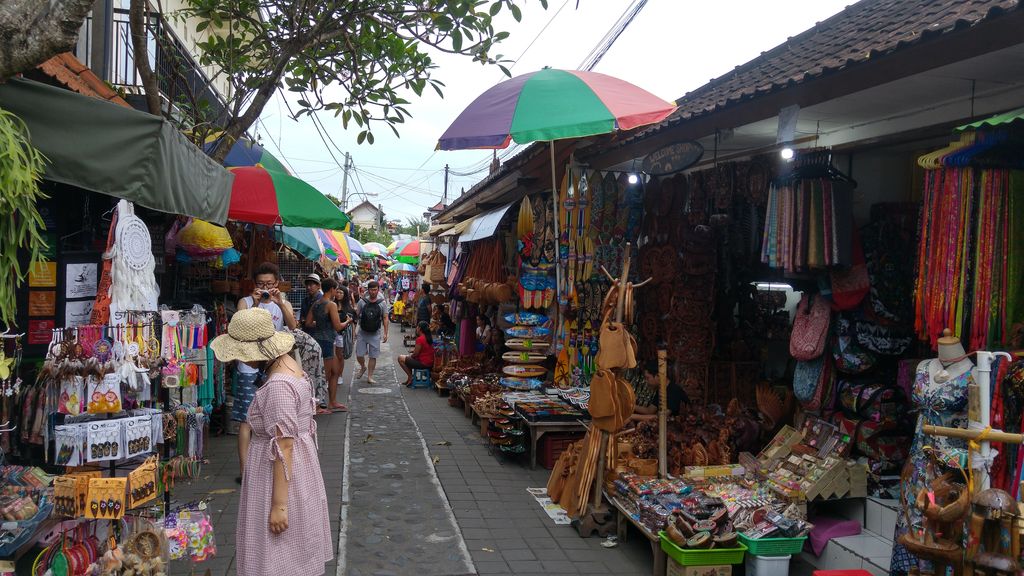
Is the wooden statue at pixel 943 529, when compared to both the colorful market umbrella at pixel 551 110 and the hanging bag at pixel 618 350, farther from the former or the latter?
the colorful market umbrella at pixel 551 110

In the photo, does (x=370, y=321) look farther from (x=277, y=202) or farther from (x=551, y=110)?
(x=551, y=110)

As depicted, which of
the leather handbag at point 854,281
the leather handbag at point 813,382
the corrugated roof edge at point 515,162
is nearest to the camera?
the leather handbag at point 854,281

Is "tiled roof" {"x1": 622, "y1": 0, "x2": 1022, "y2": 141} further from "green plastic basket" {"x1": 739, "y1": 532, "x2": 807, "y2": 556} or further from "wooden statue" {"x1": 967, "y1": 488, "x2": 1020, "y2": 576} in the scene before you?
"green plastic basket" {"x1": 739, "y1": 532, "x2": 807, "y2": 556}

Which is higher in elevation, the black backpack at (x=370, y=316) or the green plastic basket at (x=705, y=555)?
the black backpack at (x=370, y=316)

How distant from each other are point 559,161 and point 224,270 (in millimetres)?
4470

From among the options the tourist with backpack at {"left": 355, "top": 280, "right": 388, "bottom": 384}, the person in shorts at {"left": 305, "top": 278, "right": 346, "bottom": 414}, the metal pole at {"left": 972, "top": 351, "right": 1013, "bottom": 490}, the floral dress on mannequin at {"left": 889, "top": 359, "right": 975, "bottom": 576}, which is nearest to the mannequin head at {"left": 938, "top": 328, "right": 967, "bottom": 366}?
the floral dress on mannequin at {"left": 889, "top": 359, "right": 975, "bottom": 576}

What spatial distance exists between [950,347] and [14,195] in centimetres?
460

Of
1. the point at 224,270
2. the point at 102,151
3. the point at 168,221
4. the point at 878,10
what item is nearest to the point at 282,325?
the point at 168,221

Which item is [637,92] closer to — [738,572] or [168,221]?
[738,572]

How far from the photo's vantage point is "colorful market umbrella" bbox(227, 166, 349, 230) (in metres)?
6.80

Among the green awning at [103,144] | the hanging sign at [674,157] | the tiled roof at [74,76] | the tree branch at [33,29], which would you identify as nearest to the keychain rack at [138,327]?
the green awning at [103,144]

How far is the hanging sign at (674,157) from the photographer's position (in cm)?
571

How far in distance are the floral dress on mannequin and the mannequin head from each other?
35 mm

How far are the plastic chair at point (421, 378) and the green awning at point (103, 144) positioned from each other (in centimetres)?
897
